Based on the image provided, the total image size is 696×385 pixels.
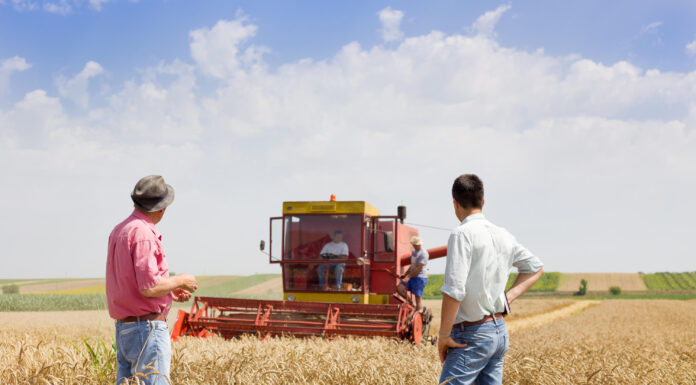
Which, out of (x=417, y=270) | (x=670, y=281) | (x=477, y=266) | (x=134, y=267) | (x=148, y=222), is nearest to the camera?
(x=477, y=266)

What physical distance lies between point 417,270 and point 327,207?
213cm

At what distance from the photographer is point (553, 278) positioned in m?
67.8

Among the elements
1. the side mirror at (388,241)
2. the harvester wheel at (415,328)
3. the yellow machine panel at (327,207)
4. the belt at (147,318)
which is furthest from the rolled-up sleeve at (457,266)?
the yellow machine panel at (327,207)

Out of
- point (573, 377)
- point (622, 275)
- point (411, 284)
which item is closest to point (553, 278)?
point (622, 275)

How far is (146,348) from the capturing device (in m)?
3.70

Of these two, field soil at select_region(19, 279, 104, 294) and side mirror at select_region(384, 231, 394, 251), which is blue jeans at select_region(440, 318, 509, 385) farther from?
field soil at select_region(19, 279, 104, 294)

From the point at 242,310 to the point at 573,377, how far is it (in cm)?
642

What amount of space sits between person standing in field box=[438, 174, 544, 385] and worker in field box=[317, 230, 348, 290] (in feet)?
26.8

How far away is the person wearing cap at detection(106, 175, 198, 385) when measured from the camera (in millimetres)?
3586

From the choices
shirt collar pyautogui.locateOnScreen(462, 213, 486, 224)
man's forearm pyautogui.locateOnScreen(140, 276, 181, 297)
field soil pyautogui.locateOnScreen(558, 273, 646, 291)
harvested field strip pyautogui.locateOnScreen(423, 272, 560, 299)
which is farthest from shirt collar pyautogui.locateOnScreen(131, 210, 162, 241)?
field soil pyautogui.locateOnScreen(558, 273, 646, 291)

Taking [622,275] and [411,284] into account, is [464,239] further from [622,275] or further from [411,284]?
[622,275]

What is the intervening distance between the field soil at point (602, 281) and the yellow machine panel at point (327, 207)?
187 feet

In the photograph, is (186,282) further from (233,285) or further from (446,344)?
(233,285)

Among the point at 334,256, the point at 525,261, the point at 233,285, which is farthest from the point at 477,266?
the point at 233,285
